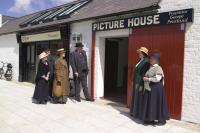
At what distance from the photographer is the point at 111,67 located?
10.9m

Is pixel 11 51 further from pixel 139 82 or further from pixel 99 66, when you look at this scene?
pixel 139 82

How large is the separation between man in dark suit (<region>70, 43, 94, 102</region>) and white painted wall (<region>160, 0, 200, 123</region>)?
11.2 feet

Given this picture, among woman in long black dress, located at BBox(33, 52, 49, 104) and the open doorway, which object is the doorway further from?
woman in long black dress, located at BBox(33, 52, 49, 104)

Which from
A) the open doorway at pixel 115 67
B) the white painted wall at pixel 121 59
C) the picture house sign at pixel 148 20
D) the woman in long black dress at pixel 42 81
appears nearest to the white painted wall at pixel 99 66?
the picture house sign at pixel 148 20

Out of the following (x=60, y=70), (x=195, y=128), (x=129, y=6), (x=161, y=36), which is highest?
(x=129, y=6)

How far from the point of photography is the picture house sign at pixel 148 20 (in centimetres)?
639

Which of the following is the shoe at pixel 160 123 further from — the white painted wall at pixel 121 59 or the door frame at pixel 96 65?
the white painted wall at pixel 121 59

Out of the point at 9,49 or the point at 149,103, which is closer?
the point at 149,103

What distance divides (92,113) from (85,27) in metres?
3.35

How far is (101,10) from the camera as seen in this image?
920 centimetres

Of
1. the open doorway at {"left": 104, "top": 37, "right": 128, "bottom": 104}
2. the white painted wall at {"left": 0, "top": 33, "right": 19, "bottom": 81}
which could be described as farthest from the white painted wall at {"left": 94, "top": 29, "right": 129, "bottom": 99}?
the white painted wall at {"left": 0, "top": 33, "right": 19, "bottom": 81}

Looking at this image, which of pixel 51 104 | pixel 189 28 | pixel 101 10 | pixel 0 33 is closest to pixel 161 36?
pixel 189 28

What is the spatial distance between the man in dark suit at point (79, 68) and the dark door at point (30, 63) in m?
5.65

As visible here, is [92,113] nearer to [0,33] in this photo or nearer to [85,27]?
[85,27]
